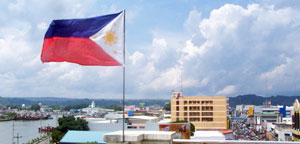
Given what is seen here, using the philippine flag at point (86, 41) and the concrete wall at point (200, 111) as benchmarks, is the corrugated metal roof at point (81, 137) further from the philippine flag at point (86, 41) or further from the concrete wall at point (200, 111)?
the philippine flag at point (86, 41)

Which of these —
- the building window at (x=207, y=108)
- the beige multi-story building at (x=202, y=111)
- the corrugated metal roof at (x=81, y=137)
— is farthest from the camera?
the building window at (x=207, y=108)

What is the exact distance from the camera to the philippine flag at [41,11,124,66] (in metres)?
6.86

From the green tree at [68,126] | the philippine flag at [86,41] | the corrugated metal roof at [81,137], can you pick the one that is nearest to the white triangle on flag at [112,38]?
the philippine flag at [86,41]

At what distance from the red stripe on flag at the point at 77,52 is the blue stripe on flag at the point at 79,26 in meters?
0.11

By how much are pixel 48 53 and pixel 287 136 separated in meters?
51.4

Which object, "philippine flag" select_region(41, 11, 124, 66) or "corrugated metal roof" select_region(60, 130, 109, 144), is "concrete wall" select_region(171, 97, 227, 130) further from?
"philippine flag" select_region(41, 11, 124, 66)

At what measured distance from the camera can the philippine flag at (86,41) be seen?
6863 mm

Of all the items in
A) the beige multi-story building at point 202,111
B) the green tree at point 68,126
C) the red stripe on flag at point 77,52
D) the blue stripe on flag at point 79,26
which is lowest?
the green tree at point 68,126

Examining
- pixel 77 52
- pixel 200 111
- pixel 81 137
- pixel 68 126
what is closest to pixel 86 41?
pixel 77 52

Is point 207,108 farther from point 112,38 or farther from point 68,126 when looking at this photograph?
point 112,38

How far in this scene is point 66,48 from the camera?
23.3ft

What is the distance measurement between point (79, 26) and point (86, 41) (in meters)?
0.36

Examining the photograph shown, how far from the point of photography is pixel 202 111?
172 feet

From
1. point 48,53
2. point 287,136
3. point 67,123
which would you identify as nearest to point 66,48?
point 48,53
